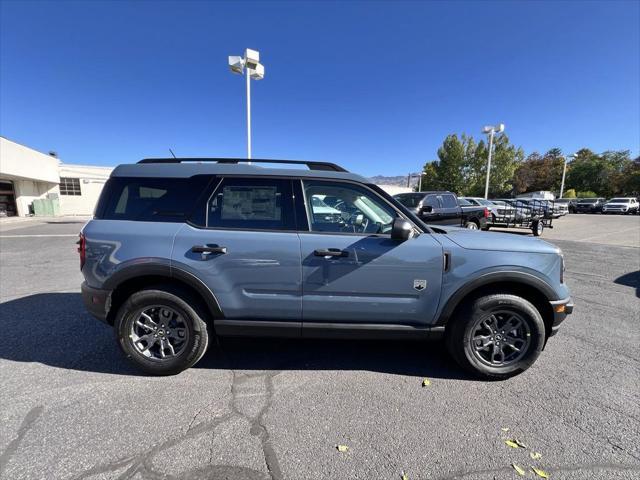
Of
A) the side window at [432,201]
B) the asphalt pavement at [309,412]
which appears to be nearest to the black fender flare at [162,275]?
the asphalt pavement at [309,412]

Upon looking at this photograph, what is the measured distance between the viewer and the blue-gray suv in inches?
106

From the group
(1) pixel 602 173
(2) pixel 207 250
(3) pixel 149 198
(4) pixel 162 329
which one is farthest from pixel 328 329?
(1) pixel 602 173

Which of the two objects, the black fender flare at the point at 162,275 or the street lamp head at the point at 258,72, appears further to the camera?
the street lamp head at the point at 258,72

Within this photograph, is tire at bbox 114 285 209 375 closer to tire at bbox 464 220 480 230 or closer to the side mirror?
the side mirror

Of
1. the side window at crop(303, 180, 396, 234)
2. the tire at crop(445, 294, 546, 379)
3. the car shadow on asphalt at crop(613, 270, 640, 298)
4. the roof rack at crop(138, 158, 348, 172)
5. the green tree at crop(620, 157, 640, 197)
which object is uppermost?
the green tree at crop(620, 157, 640, 197)

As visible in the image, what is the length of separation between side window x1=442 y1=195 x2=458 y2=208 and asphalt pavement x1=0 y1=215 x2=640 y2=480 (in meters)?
7.48

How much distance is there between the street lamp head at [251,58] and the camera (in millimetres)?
11746

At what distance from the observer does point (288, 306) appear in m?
2.77

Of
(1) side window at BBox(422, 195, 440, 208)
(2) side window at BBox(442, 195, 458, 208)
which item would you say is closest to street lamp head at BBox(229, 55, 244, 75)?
(1) side window at BBox(422, 195, 440, 208)

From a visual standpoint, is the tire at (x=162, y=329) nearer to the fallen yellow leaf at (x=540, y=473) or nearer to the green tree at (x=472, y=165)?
the fallen yellow leaf at (x=540, y=473)

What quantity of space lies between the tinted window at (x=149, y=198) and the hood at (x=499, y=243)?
8.10ft

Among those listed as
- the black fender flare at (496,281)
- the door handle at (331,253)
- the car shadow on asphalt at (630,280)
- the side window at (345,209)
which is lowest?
the car shadow on asphalt at (630,280)

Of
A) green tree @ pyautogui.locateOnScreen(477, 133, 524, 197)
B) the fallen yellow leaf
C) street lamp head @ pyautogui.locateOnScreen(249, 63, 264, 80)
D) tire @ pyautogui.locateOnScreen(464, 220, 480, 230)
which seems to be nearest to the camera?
the fallen yellow leaf

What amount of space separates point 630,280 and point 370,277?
22.5 feet
